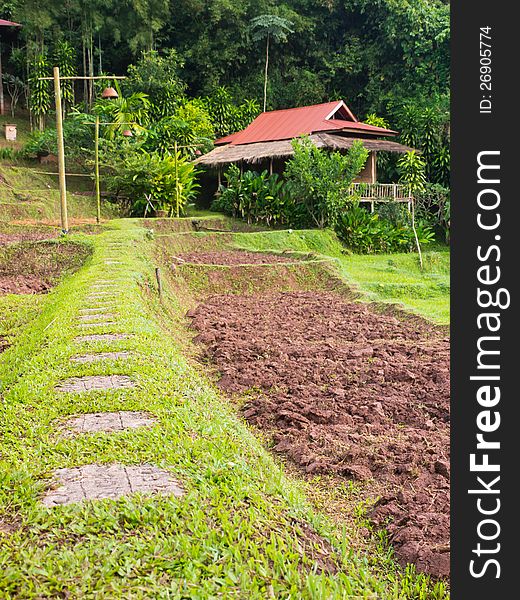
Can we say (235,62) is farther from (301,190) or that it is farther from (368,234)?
(368,234)

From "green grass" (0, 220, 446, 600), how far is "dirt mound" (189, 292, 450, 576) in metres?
0.45

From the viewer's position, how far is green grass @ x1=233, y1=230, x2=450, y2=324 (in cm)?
1460

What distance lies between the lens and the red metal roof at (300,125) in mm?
26328

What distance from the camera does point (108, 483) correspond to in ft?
12.2

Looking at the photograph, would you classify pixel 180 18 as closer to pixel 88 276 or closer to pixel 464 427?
pixel 88 276

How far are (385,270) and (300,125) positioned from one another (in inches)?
406

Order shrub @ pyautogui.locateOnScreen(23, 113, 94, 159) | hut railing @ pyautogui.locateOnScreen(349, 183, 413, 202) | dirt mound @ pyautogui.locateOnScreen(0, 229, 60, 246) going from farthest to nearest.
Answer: shrub @ pyautogui.locateOnScreen(23, 113, 94, 159)
hut railing @ pyautogui.locateOnScreen(349, 183, 413, 202)
dirt mound @ pyautogui.locateOnScreen(0, 229, 60, 246)

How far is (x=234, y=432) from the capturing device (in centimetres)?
531

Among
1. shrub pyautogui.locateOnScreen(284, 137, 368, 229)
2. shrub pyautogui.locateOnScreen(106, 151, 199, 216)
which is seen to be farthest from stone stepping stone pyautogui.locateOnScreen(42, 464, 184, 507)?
shrub pyautogui.locateOnScreen(106, 151, 199, 216)

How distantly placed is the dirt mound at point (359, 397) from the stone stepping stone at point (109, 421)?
1373 mm

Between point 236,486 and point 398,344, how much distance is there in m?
6.29

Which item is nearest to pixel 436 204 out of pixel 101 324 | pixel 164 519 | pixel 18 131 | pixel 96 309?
pixel 18 131

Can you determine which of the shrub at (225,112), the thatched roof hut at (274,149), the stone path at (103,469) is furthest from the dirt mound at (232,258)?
the shrub at (225,112)
